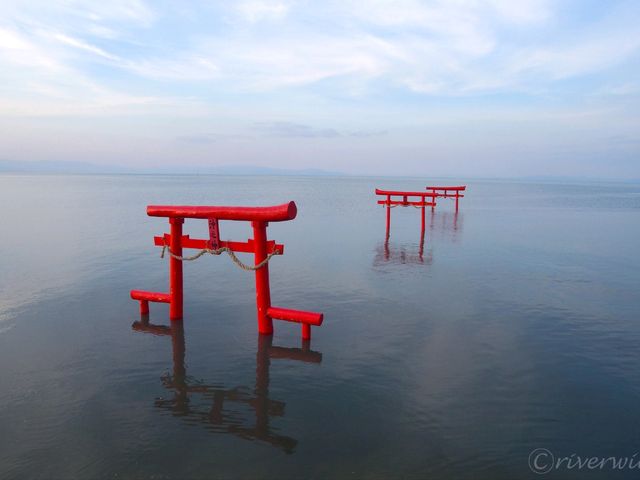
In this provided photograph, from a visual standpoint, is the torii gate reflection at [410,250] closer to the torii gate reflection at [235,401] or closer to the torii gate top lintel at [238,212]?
the torii gate reflection at [235,401]

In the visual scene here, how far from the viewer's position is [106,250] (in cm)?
2164

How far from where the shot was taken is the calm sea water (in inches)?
249

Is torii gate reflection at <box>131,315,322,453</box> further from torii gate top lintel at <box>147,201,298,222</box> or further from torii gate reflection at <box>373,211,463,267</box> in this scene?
torii gate reflection at <box>373,211,463,267</box>

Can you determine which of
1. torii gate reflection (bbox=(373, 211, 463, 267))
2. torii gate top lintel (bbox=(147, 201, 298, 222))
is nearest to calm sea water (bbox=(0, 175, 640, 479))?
torii gate reflection (bbox=(373, 211, 463, 267))

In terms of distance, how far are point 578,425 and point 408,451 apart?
2.87m

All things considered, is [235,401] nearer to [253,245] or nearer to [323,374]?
[323,374]

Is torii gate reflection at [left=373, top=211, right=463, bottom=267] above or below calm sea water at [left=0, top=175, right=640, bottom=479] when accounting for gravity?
above

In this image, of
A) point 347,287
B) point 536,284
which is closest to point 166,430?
point 347,287

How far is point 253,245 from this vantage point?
33.0 feet

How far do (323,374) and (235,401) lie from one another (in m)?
1.81

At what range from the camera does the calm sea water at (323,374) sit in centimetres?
633

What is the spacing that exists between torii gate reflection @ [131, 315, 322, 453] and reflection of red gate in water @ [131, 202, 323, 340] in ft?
2.38

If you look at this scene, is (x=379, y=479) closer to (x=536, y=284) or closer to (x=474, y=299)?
(x=474, y=299)

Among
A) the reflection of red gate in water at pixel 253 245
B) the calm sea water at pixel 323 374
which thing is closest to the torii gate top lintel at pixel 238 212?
the reflection of red gate in water at pixel 253 245
